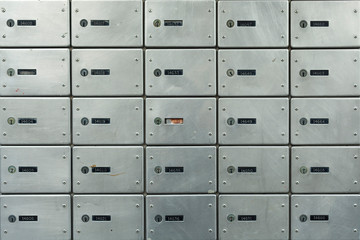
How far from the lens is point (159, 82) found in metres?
3.85

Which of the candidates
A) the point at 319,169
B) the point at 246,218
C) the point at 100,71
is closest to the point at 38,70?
the point at 100,71

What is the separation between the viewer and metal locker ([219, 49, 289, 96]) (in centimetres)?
386

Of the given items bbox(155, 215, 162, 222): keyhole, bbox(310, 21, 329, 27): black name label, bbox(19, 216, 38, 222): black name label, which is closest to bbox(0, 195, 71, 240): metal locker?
bbox(19, 216, 38, 222): black name label

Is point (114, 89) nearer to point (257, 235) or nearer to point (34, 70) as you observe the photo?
point (34, 70)

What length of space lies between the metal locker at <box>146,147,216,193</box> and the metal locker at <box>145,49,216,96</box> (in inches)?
21.2

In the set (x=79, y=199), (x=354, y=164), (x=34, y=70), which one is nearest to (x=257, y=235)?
(x=354, y=164)

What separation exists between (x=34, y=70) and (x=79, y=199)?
127 centimetres

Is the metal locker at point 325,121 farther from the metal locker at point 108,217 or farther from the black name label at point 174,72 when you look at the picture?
the metal locker at point 108,217

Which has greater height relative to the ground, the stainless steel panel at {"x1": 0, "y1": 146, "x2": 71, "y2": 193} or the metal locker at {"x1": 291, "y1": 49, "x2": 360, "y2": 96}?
the metal locker at {"x1": 291, "y1": 49, "x2": 360, "y2": 96}

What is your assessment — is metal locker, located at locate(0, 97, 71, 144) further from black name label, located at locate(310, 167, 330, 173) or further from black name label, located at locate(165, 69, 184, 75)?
black name label, located at locate(310, 167, 330, 173)

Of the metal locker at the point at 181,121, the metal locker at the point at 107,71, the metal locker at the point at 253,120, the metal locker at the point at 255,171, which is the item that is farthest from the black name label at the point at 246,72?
the metal locker at the point at 107,71

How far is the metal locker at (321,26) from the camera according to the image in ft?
12.6

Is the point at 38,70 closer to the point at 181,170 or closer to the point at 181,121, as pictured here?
the point at 181,121

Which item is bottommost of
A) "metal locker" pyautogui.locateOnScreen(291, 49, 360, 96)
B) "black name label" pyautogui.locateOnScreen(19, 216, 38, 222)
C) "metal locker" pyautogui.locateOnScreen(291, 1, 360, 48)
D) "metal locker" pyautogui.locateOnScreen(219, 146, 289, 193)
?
"black name label" pyautogui.locateOnScreen(19, 216, 38, 222)
